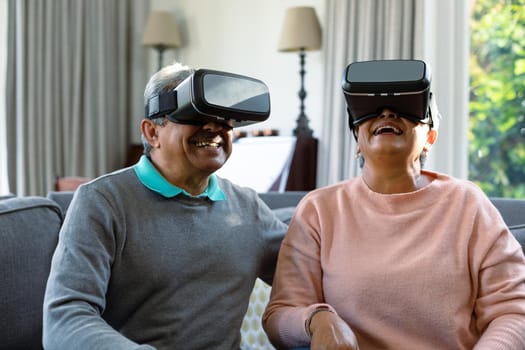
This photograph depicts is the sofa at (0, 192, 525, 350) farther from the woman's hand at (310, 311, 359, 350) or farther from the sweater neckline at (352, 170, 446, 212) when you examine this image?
the woman's hand at (310, 311, 359, 350)

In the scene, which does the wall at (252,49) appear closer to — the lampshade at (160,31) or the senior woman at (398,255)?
the lampshade at (160,31)

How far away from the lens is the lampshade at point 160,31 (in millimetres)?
4734

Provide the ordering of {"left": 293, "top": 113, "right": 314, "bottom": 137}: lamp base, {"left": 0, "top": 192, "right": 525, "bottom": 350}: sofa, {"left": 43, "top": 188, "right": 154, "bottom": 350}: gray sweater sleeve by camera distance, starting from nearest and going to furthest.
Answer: {"left": 43, "top": 188, "right": 154, "bottom": 350}: gray sweater sleeve → {"left": 0, "top": 192, "right": 525, "bottom": 350}: sofa → {"left": 293, "top": 113, "right": 314, "bottom": 137}: lamp base

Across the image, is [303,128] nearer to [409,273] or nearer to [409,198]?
[409,198]

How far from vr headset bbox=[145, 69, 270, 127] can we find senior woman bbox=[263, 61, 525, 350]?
0.21 metres

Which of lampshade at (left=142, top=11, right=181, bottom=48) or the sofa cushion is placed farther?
lampshade at (left=142, top=11, right=181, bottom=48)

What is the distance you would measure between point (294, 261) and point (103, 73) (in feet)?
11.8

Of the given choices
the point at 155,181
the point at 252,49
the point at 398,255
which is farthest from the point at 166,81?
the point at 252,49

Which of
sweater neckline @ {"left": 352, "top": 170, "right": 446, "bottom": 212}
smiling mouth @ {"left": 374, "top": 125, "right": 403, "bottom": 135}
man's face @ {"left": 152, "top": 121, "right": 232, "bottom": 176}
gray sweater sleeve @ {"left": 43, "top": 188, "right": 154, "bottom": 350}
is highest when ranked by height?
smiling mouth @ {"left": 374, "top": 125, "right": 403, "bottom": 135}

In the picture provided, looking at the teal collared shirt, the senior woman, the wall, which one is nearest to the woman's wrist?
the senior woman

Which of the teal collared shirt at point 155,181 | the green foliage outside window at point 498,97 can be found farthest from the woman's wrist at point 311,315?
the green foliage outside window at point 498,97

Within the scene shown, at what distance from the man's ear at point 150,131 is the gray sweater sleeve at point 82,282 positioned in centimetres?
23

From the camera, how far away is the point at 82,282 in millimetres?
1263

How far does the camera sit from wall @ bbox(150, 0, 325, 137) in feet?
14.3
